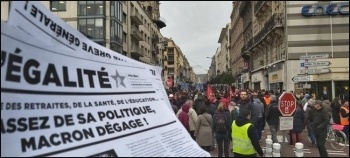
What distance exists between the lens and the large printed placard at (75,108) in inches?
63.9

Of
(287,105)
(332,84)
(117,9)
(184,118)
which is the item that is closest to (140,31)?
(117,9)

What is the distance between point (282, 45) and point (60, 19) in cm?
324

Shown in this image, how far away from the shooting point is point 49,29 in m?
1.84

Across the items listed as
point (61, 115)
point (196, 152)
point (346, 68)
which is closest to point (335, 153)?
point (346, 68)

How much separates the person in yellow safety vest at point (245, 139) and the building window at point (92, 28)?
3.15 meters

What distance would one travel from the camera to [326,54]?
391 centimetres

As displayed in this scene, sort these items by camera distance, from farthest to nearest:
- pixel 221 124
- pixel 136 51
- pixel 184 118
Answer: pixel 184 118 < pixel 221 124 < pixel 136 51

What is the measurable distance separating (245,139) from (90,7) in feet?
10.9

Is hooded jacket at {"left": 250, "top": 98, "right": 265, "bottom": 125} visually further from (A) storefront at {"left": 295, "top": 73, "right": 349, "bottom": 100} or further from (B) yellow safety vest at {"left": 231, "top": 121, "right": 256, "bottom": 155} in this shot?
(B) yellow safety vest at {"left": 231, "top": 121, "right": 256, "bottom": 155}

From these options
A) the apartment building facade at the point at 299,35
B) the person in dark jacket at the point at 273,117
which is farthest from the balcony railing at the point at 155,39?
the person in dark jacket at the point at 273,117

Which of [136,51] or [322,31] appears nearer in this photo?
[136,51]

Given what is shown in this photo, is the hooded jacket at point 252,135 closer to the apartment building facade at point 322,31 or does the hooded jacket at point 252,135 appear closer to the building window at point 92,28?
the apartment building facade at point 322,31

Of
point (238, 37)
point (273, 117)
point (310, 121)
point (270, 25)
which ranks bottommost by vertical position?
point (310, 121)

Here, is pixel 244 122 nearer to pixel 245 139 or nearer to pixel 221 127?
pixel 245 139
